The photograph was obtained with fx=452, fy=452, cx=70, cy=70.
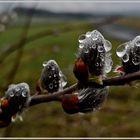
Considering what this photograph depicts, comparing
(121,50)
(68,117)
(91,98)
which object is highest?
(121,50)

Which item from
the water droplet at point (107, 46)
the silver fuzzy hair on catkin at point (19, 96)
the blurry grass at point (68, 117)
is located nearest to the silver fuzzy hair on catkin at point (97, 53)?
the water droplet at point (107, 46)

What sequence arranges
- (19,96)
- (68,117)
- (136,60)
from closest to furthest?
(136,60) → (19,96) → (68,117)

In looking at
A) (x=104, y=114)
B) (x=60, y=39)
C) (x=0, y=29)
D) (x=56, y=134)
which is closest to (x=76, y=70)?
Result: (x=0, y=29)

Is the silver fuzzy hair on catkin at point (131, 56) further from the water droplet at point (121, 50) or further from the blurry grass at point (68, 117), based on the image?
the blurry grass at point (68, 117)

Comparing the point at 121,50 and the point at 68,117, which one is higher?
the point at 121,50

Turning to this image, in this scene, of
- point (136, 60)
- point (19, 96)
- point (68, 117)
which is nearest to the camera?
point (136, 60)

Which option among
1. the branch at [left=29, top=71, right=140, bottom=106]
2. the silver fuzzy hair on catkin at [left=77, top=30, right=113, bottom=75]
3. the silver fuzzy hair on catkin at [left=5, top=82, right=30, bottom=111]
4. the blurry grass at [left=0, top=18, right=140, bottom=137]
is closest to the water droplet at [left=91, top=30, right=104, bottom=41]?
the silver fuzzy hair on catkin at [left=77, top=30, right=113, bottom=75]

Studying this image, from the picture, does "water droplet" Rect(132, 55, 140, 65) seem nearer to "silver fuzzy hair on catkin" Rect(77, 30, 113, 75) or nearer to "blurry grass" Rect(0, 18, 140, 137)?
"silver fuzzy hair on catkin" Rect(77, 30, 113, 75)

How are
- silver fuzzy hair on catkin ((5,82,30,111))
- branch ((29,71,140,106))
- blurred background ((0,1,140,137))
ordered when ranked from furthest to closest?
blurred background ((0,1,140,137))
silver fuzzy hair on catkin ((5,82,30,111))
branch ((29,71,140,106))

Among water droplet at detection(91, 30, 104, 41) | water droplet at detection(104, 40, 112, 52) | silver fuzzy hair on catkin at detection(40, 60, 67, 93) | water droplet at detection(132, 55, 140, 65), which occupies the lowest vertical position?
silver fuzzy hair on catkin at detection(40, 60, 67, 93)

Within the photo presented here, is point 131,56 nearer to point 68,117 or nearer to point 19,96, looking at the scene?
point 19,96

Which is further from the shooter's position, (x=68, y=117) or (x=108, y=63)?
(x=68, y=117)

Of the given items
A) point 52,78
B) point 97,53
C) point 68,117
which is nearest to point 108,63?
point 97,53

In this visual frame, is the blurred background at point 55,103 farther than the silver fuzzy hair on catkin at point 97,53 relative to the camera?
Yes
